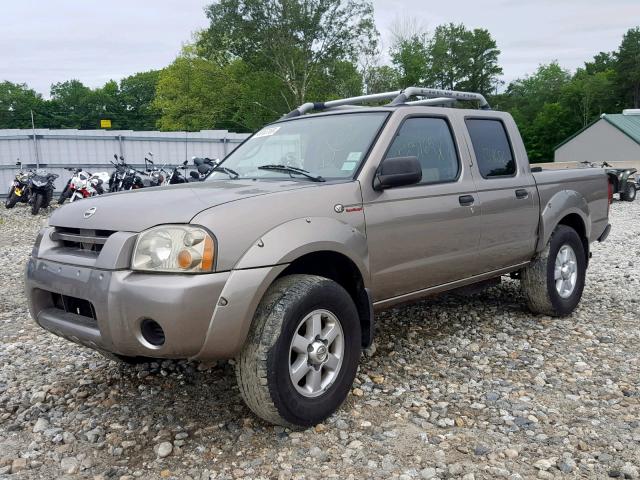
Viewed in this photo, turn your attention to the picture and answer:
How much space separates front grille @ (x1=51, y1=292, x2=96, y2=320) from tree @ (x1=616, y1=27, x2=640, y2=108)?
7460 centimetres

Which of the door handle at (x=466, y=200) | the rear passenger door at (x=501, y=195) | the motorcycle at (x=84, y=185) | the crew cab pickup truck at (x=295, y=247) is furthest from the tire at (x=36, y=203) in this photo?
the door handle at (x=466, y=200)

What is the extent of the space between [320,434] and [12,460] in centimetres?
160

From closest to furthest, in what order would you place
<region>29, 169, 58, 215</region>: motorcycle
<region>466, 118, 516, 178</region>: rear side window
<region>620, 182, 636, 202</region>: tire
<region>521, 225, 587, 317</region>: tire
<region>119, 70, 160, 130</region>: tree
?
<region>466, 118, 516, 178</region>: rear side window
<region>521, 225, 587, 317</region>: tire
<region>29, 169, 58, 215</region>: motorcycle
<region>620, 182, 636, 202</region>: tire
<region>119, 70, 160, 130</region>: tree

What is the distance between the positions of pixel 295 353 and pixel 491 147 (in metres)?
2.60

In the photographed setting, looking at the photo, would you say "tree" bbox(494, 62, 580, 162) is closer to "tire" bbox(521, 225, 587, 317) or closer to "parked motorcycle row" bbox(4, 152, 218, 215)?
"parked motorcycle row" bbox(4, 152, 218, 215)

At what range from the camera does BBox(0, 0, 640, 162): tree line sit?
132 feet

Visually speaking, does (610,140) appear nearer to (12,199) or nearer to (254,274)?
(12,199)

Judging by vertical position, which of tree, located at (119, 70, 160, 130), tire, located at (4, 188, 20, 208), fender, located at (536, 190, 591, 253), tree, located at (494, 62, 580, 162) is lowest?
tire, located at (4, 188, 20, 208)

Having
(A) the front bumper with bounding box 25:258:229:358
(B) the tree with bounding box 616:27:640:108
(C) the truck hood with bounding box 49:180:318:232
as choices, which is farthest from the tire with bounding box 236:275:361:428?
(B) the tree with bounding box 616:27:640:108

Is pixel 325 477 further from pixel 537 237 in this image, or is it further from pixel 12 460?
pixel 537 237

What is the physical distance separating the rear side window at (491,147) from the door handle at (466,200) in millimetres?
351

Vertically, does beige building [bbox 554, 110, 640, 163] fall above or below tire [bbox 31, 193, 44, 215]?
above

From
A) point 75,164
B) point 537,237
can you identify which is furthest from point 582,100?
point 537,237

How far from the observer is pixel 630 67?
67.7 m
